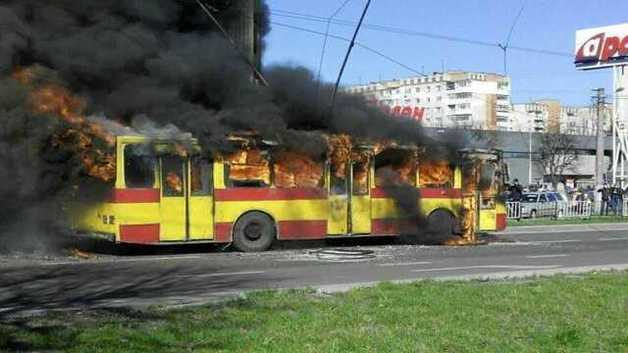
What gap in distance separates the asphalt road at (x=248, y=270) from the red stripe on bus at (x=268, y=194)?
1160 mm

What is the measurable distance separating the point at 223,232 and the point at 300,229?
1743mm

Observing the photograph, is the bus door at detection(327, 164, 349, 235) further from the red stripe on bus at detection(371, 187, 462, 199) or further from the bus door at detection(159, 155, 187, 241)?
the bus door at detection(159, 155, 187, 241)

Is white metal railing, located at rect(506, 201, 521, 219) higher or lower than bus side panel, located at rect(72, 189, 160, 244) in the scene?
lower

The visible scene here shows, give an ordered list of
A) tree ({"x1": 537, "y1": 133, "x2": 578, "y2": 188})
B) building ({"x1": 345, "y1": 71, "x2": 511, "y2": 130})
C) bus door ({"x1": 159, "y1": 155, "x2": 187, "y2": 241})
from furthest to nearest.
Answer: building ({"x1": 345, "y1": 71, "x2": 511, "y2": 130}) < tree ({"x1": 537, "y1": 133, "x2": 578, "y2": 188}) < bus door ({"x1": 159, "y1": 155, "x2": 187, "y2": 241})

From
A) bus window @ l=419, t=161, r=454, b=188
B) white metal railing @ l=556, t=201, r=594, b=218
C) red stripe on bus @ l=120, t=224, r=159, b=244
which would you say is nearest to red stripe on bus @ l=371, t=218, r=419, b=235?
bus window @ l=419, t=161, r=454, b=188

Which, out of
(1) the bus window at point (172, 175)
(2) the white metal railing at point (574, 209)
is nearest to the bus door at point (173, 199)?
(1) the bus window at point (172, 175)

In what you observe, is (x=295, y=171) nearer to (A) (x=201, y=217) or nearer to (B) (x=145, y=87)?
(A) (x=201, y=217)

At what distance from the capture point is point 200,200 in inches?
644

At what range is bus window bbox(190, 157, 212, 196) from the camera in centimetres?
1630

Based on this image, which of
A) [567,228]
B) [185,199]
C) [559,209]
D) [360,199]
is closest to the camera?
[185,199]

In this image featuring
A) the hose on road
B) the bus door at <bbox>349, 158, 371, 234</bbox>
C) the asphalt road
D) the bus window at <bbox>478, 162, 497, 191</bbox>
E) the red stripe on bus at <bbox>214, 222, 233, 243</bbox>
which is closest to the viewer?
the asphalt road

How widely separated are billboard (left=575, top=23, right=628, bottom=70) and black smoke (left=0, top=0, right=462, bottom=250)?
113 feet

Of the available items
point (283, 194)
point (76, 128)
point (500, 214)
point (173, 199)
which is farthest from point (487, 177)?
point (76, 128)

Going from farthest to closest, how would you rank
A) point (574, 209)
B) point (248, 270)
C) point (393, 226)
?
point (574, 209) < point (393, 226) < point (248, 270)
